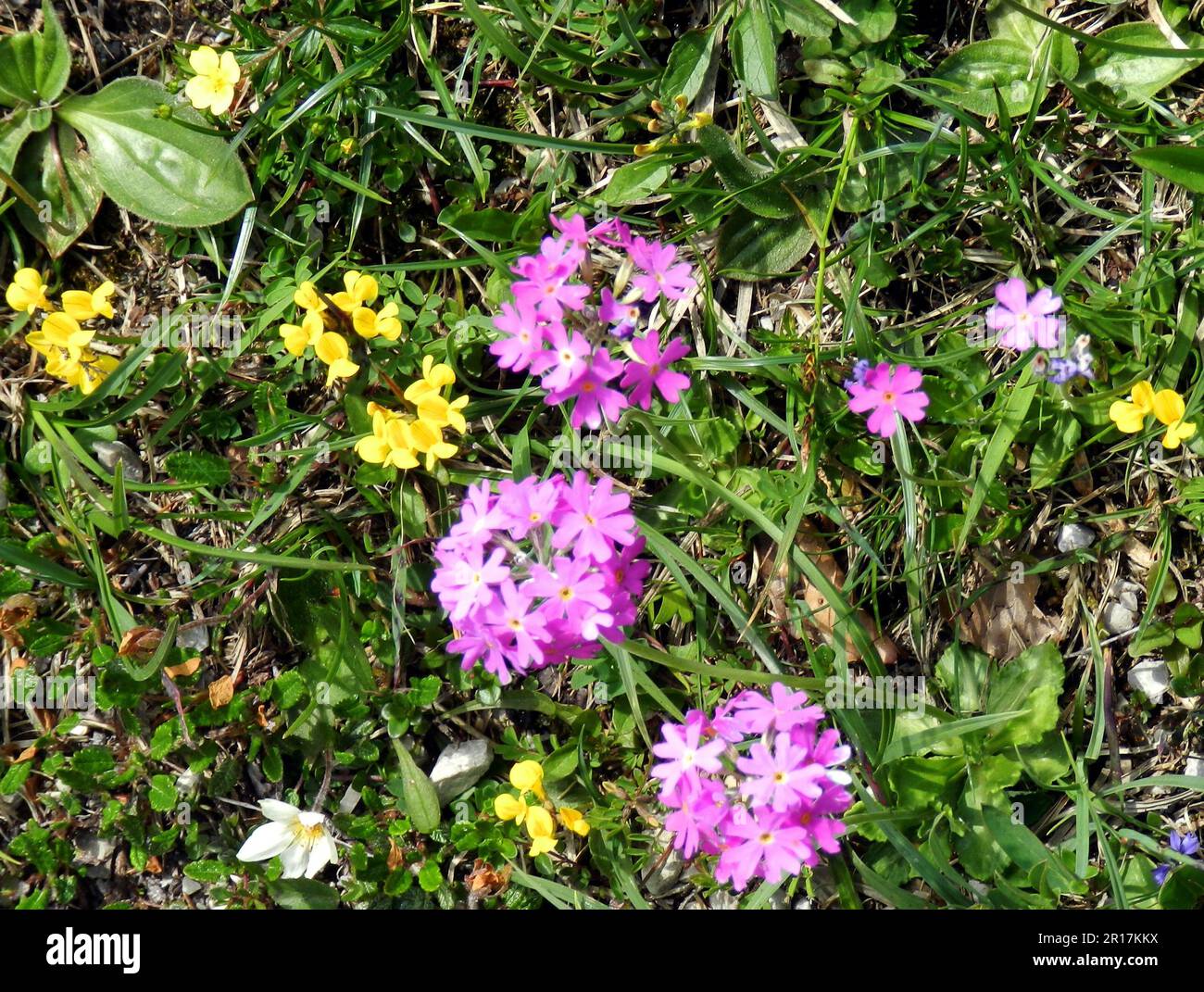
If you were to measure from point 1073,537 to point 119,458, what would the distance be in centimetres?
392

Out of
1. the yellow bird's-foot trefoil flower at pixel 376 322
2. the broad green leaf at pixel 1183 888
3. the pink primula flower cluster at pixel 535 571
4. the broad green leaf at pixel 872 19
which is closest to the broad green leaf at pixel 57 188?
the yellow bird's-foot trefoil flower at pixel 376 322

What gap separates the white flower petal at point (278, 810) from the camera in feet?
13.0

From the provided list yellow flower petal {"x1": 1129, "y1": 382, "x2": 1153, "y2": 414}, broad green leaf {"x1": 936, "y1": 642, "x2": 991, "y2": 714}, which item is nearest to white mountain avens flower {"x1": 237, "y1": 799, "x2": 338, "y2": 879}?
broad green leaf {"x1": 936, "y1": 642, "x2": 991, "y2": 714}

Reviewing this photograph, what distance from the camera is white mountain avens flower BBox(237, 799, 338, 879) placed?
13.1ft

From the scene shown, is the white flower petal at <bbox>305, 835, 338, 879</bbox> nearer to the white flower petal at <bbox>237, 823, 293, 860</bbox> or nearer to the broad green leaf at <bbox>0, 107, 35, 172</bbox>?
the white flower petal at <bbox>237, 823, 293, 860</bbox>

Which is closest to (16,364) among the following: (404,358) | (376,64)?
(404,358)

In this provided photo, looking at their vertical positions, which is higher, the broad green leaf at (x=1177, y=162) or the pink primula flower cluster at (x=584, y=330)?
the broad green leaf at (x=1177, y=162)

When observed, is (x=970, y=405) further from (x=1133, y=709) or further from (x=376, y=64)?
(x=376, y=64)

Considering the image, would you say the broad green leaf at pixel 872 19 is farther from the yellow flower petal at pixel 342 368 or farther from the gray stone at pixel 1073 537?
the yellow flower petal at pixel 342 368

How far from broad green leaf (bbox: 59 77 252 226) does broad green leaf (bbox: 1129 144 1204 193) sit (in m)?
3.46

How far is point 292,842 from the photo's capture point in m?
4.04

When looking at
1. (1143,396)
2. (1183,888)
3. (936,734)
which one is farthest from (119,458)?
(1183,888)

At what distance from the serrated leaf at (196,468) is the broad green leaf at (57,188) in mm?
1017

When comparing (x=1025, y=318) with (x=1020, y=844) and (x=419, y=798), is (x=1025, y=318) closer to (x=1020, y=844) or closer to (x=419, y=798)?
(x=1020, y=844)
